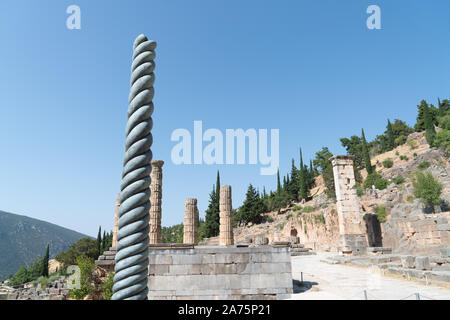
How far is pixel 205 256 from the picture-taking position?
305 inches

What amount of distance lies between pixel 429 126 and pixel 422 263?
4390 cm

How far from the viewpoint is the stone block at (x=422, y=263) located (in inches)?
371

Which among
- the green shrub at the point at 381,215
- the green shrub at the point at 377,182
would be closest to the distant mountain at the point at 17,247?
the green shrub at the point at 377,182

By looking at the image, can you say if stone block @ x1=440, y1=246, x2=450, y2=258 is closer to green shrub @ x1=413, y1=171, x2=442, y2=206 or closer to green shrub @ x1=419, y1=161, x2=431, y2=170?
green shrub @ x1=413, y1=171, x2=442, y2=206

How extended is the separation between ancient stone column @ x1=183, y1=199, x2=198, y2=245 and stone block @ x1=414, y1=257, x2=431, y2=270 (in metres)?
12.4

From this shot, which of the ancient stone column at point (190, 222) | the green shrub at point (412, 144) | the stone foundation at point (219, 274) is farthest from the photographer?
the green shrub at point (412, 144)

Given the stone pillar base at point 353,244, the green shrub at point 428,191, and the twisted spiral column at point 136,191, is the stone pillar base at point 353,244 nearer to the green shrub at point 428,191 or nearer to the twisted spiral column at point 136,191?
the green shrub at point 428,191

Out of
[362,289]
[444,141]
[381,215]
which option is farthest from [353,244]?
[444,141]

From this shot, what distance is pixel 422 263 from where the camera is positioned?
9.52 meters

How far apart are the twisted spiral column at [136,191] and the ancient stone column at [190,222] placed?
653 inches

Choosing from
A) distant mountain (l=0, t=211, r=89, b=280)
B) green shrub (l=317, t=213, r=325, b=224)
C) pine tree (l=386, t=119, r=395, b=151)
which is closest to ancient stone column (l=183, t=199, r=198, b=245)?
green shrub (l=317, t=213, r=325, b=224)

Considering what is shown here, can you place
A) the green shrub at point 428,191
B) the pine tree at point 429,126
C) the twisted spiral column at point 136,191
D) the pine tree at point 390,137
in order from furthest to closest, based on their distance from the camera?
1. the pine tree at point 390,137
2. the pine tree at point 429,126
3. the green shrub at point 428,191
4. the twisted spiral column at point 136,191

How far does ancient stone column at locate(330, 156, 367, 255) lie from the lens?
15.7 metres
